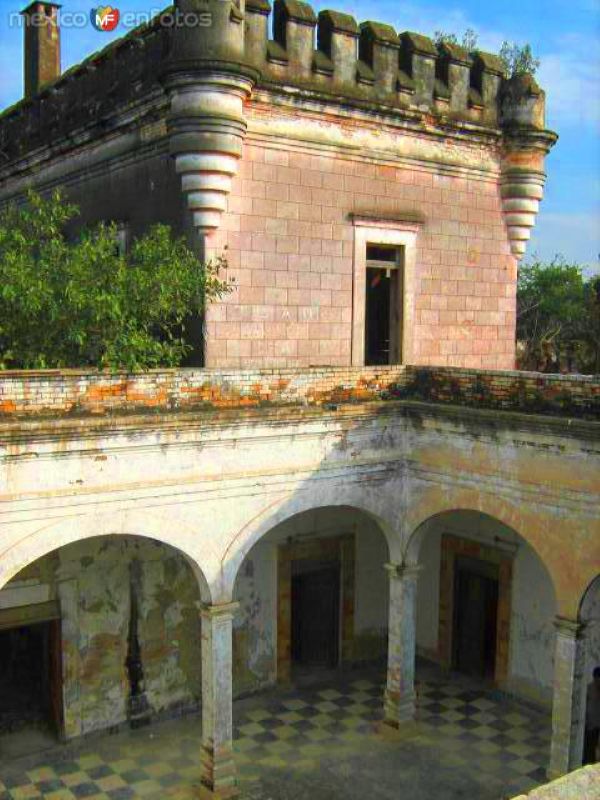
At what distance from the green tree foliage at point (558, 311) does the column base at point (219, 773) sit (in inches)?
699

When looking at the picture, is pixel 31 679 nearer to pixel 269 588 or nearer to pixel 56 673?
pixel 56 673

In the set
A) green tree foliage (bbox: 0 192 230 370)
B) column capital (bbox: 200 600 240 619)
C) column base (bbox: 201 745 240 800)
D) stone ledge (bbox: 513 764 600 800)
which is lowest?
column base (bbox: 201 745 240 800)

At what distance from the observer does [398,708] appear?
35.5ft

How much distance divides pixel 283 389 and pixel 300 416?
0.36 meters

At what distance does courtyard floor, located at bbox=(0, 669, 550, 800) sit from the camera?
9.61 meters

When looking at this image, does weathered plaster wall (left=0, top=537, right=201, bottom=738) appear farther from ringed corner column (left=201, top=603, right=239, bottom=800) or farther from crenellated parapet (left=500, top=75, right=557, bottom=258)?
crenellated parapet (left=500, top=75, right=557, bottom=258)

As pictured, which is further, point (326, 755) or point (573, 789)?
point (326, 755)

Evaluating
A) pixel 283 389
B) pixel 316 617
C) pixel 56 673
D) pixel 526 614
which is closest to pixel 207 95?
pixel 283 389

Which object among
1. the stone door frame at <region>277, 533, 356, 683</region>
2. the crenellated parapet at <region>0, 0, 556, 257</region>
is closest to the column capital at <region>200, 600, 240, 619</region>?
the stone door frame at <region>277, 533, 356, 683</region>

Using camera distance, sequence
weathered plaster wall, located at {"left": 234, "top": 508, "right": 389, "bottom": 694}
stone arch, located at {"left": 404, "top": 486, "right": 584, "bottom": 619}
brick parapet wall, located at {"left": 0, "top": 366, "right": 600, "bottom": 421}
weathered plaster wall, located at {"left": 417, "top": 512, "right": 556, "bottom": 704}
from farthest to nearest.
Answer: weathered plaster wall, located at {"left": 234, "top": 508, "right": 389, "bottom": 694}, weathered plaster wall, located at {"left": 417, "top": 512, "right": 556, "bottom": 704}, stone arch, located at {"left": 404, "top": 486, "right": 584, "bottom": 619}, brick parapet wall, located at {"left": 0, "top": 366, "right": 600, "bottom": 421}

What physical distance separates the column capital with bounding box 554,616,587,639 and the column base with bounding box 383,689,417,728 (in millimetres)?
2898


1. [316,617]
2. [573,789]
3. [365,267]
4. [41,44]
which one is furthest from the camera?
[41,44]

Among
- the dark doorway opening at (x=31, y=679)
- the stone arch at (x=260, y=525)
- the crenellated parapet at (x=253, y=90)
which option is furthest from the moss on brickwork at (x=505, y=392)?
the dark doorway opening at (x=31, y=679)

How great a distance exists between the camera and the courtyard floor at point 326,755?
9.61 metres
